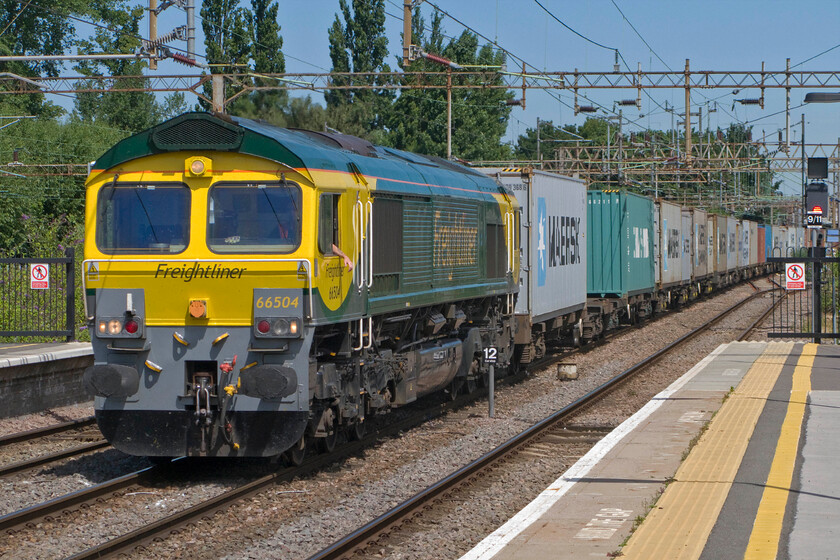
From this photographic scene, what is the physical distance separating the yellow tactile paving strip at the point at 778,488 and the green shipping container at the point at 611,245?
1051 cm

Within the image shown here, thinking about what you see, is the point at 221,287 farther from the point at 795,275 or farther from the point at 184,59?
the point at 795,275

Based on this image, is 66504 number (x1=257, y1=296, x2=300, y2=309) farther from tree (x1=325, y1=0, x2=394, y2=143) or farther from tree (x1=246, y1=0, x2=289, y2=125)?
tree (x1=325, y1=0, x2=394, y2=143)

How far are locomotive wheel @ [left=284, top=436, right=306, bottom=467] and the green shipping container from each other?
52.2 feet

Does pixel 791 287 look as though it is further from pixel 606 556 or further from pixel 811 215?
pixel 606 556

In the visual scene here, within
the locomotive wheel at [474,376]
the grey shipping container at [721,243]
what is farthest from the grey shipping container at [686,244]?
the locomotive wheel at [474,376]

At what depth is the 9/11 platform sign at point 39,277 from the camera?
1705cm

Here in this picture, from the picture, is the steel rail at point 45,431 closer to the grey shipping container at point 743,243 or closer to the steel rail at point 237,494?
the steel rail at point 237,494

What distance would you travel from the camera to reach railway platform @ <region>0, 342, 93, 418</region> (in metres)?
14.3

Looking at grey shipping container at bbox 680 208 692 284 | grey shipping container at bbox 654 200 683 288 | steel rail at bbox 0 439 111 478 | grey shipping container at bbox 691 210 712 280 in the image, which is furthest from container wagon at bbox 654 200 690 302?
steel rail at bbox 0 439 111 478

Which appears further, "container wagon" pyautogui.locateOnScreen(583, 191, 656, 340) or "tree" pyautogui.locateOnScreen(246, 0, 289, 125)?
"tree" pyautogui.locateOnScreen(246, 0, 289, 125)

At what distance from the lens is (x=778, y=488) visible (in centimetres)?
915

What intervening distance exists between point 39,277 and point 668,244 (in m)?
21.6

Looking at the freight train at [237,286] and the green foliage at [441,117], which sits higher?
the green foliage at [441,117]

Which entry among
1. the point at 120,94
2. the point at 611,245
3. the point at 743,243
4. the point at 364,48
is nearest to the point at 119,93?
the point at 120,94
